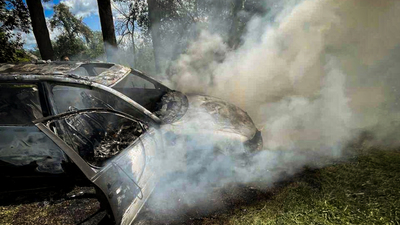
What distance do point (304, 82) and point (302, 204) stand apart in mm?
4799

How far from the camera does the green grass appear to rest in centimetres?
234

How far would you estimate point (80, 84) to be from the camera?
2756 mm

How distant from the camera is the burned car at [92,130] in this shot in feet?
8.02

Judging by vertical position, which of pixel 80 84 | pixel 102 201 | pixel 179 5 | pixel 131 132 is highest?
pixel 179 5

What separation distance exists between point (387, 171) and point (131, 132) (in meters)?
3.63

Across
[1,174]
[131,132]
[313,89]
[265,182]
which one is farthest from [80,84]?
[313,89]

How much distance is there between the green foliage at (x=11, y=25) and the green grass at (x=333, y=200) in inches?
607

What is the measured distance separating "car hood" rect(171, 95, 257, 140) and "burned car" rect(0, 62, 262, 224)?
17mm

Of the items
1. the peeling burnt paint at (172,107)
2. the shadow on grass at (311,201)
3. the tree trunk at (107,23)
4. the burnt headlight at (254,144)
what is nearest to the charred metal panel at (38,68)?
the peeling burnt paint at (172,107)

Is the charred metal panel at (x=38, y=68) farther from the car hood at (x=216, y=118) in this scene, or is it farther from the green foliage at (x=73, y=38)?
the green foliage at (x=73, y=38)

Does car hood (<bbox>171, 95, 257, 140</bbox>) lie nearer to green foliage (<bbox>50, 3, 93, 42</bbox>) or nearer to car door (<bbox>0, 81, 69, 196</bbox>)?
car door (<bbox>0, 81, 69, 196</bbox>)

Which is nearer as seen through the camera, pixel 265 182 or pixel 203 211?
pixel 203 211

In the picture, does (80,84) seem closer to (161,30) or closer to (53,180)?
(53,180)

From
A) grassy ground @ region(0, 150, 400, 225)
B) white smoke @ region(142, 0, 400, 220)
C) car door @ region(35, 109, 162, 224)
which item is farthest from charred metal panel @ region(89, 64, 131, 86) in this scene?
grassy ground @ region(0, 150, 400, 225)
